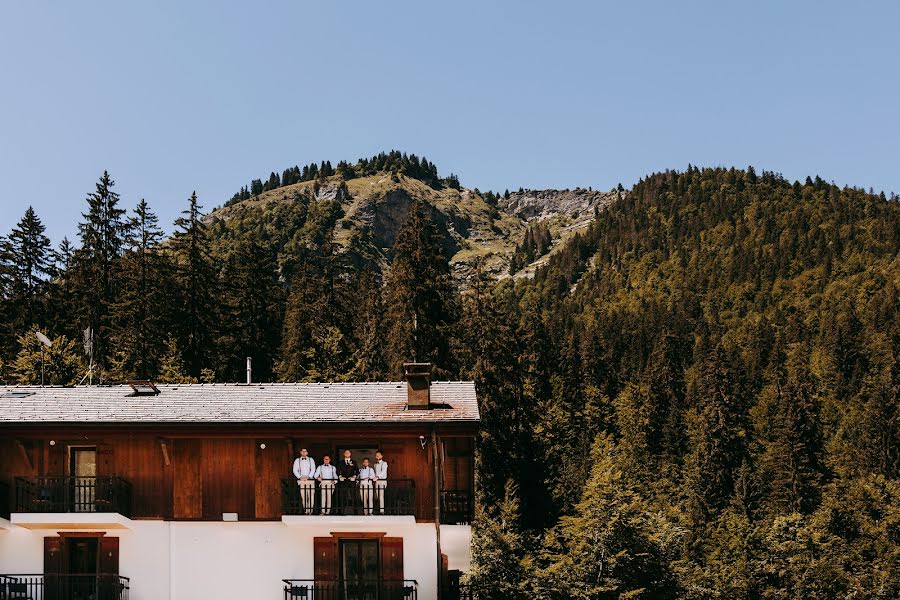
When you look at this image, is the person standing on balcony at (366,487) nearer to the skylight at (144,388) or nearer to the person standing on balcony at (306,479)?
the person standing on balcony at (306,479)

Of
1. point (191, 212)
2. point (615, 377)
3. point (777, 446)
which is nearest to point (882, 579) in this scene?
point (777, 446)

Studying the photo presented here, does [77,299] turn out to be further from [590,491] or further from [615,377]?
[615,377]

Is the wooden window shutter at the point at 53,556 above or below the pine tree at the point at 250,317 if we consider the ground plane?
below

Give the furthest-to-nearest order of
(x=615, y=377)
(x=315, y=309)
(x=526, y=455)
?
1. (x=615, y=377)
2. (x=315, y=309)
3. (x=526, y=455)

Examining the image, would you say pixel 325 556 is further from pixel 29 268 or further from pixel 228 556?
pixel 29 268

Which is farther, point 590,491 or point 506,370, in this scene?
point 506,370

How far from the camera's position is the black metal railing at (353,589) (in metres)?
31.4

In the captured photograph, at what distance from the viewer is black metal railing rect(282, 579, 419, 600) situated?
31364mm

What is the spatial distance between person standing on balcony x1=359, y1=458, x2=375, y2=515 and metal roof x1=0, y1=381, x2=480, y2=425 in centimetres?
134

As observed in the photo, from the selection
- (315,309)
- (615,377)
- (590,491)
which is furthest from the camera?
(615,377)

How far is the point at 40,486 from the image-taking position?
32.1m

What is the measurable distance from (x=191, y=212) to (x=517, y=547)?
35.1 metres

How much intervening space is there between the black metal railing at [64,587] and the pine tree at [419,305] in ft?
104

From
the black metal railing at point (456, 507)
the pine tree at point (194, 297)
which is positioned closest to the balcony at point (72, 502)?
the black metal railing at point (456, 507)
